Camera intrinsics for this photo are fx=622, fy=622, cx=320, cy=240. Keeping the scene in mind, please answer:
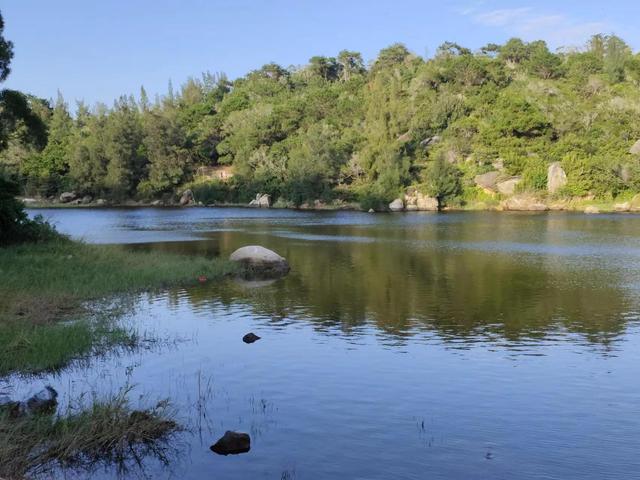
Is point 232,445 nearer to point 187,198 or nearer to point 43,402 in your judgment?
point 43,402

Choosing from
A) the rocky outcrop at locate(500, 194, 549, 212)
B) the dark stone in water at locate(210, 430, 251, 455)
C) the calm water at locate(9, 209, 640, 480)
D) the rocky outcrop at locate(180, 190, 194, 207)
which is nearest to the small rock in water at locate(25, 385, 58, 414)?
the calm water at locate(9, 209, 640, 480)

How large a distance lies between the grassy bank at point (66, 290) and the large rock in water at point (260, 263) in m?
0.98

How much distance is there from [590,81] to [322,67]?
76447 millimetres

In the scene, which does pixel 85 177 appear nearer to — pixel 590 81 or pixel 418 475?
pixel 590 81

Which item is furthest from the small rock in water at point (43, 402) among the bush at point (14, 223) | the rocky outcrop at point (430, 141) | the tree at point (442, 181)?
the rocky outcrop at point (430, 141)

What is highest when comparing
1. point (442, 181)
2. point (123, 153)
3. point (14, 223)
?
point (123, 153)

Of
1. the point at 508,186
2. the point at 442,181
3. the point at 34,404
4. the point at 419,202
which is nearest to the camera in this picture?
the point at 34,404

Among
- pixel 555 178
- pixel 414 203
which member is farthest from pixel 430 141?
pixel 555 178

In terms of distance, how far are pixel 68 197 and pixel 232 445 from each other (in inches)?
4869

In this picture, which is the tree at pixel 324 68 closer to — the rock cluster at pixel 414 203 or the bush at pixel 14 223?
the rock cluster at pixel 414 203

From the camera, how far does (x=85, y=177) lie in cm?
12206

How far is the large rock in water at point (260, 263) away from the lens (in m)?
31.2

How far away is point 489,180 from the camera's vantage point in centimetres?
8962

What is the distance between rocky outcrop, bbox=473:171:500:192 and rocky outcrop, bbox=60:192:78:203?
79277 millimetres
